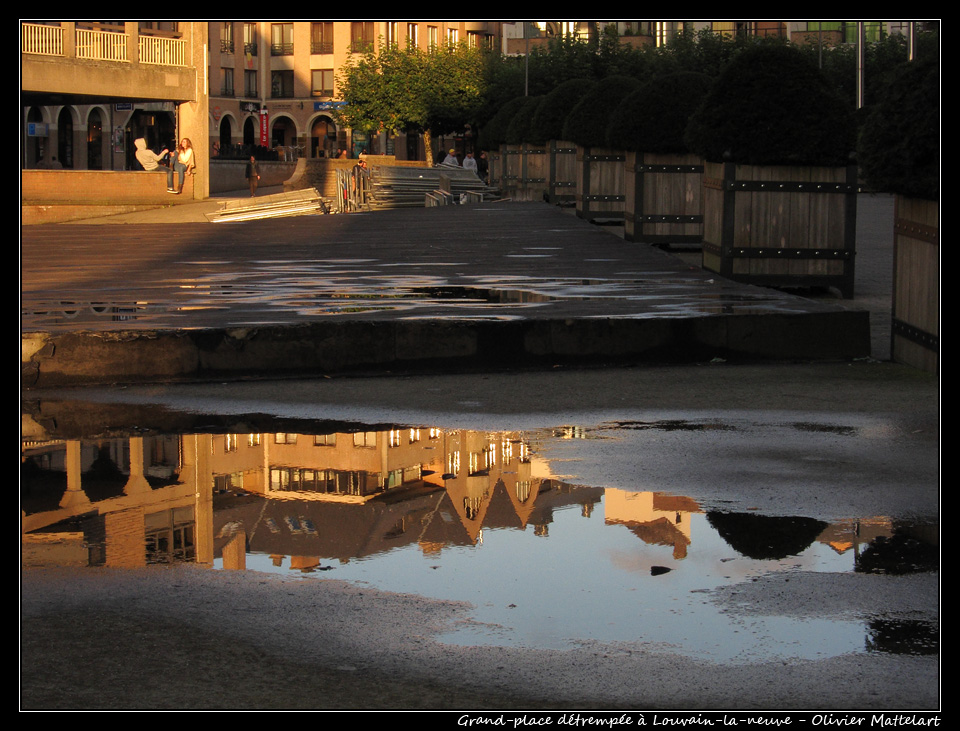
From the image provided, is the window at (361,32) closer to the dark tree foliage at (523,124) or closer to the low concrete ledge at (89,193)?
the low concrete ledge at (89,193)

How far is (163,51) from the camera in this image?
155 ft

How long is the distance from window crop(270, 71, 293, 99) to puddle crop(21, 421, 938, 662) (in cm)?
9914

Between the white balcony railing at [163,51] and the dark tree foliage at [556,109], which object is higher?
the white balcony railing at [163,51]

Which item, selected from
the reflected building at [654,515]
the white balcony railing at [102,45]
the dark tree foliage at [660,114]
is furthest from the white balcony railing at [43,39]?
the reflected building at [654,515]

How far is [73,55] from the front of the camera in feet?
144

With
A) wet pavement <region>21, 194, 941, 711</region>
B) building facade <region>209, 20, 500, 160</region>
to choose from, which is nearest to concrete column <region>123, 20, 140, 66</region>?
wet pavement <region>21, 194, 941, 711</region>

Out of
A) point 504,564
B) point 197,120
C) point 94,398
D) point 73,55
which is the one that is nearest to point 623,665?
point 504,564

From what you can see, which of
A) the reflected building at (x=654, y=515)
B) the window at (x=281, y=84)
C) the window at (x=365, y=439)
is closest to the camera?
the reflected building at (x=654, y=515)

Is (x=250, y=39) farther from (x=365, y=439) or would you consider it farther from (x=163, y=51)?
(x=365, y=439)

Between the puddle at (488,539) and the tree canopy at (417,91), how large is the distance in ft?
205

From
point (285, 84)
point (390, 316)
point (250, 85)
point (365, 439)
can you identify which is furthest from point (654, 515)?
point (285, 84)

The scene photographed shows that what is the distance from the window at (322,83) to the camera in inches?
4043

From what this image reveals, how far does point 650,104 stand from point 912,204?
990cm

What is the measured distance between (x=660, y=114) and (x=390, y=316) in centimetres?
936
